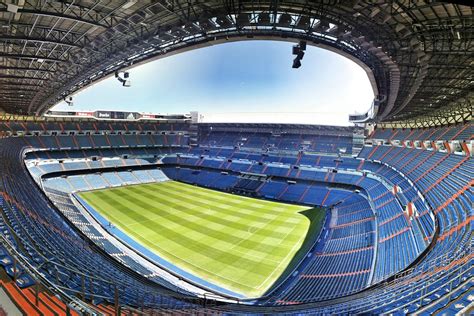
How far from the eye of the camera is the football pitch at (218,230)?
1777 cm

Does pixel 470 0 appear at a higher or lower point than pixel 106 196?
higher

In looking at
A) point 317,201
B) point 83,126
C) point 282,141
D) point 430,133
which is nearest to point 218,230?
point 317,201

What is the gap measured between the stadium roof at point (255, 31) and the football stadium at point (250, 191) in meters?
0.09

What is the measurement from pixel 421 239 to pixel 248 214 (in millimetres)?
17197

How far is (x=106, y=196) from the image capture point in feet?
112

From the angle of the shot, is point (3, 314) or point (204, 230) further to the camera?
point (204, 230)

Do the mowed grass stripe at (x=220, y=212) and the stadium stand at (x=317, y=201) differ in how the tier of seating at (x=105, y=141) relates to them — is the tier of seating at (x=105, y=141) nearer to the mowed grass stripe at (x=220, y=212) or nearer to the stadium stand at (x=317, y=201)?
the stadium stand at (x=317, y=201)

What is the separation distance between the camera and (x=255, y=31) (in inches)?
484

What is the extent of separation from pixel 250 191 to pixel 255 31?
28.1 meters

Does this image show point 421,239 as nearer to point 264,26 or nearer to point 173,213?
point 264,26

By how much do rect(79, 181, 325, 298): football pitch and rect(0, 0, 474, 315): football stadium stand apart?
170 millimetres

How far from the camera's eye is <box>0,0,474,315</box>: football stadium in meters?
8.16

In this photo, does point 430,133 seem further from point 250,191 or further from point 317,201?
point 250,191

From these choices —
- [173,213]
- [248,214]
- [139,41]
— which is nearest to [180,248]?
[173,213]
